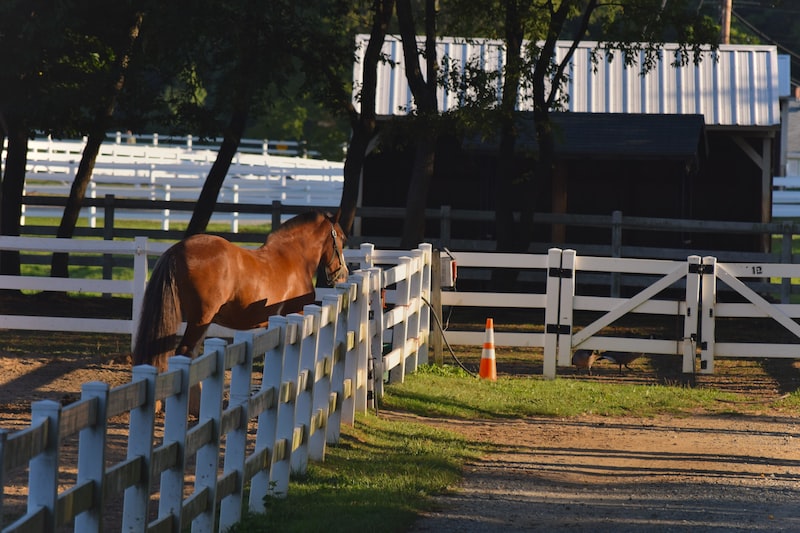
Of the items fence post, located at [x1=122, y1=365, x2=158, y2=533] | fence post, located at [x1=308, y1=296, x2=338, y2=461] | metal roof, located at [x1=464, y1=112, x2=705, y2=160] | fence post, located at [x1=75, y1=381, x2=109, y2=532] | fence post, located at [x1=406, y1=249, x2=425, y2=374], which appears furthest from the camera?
metal roof, located at [x1=464, y1=112, x2=705, y2=160]

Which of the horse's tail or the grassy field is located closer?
the grassy field

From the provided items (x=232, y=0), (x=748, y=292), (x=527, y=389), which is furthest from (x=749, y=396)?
(x=232, y=0)

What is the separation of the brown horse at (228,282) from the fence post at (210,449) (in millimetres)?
3295

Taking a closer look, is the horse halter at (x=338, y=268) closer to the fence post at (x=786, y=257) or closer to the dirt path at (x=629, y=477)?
the dirt path at (x=629, y=477)

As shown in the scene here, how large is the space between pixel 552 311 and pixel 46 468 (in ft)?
31.8

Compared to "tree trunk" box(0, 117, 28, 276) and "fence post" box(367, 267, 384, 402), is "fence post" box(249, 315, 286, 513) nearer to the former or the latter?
"fence post" box(367, 267, 384, 402)

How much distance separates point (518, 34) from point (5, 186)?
8621 mm

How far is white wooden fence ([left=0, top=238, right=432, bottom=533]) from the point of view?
13.0ft

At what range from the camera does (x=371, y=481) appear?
25.0ft

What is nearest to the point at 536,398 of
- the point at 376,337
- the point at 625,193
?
the point at 376,337

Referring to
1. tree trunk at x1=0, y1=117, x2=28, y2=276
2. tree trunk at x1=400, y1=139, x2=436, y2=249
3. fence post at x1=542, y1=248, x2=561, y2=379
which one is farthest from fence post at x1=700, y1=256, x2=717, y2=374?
tree trunk at x1=0, y1=117, x2=28, y2=276

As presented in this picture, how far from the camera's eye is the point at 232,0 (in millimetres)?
16828

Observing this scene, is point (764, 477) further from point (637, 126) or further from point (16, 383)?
point (637, 126)

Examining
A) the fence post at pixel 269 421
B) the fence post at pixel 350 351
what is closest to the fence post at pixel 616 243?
the fence post at pixel 350 351
